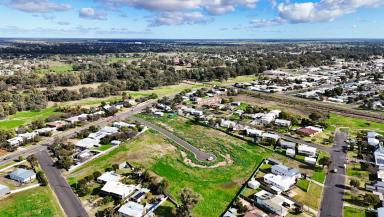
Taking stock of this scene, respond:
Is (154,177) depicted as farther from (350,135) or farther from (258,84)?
(258,84)

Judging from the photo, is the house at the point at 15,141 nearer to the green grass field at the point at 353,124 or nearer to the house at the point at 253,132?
the house at the point at 253,132

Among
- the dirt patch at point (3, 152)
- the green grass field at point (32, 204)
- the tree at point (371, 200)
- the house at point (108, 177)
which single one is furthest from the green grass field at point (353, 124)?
the dirt patch at point (3, 152)

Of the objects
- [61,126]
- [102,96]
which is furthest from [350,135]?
[102,96]

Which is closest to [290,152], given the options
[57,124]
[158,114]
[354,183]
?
[354,183]

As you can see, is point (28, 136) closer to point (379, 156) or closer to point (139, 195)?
point (139, 195)

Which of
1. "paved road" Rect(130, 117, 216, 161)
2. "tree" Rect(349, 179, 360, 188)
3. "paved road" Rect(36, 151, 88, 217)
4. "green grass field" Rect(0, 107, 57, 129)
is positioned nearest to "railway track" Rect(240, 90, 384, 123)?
"tree" Rect(349, 179, 360, 188)
